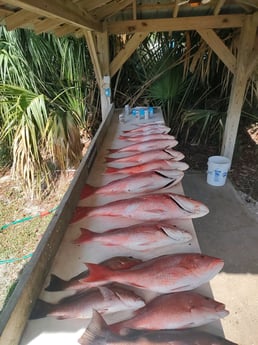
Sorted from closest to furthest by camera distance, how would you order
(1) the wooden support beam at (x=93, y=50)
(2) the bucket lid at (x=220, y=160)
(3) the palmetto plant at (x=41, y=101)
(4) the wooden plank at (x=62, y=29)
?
(4) the wooden plank at (x=62, y=29) → (1) the wooden support beam at (x=93, y=50) → (3) the palmetto plant at (x=41, y=101) → (2) the bucket lid at (x=220, y=160)

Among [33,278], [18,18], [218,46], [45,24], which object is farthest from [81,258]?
[218,46]

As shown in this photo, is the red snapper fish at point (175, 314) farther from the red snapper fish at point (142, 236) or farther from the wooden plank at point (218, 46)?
the wooden plank at point (218, 46)

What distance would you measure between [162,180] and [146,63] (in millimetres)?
3276

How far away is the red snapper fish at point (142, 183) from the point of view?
1.44m

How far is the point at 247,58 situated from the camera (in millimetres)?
2994

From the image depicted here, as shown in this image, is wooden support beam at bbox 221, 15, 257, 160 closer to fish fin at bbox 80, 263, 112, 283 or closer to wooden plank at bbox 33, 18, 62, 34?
wooden plank at bbox 33, 18, 62, 34

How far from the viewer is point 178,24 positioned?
9.90 ft

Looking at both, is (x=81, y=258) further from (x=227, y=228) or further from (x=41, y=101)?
(x=41, y=101)

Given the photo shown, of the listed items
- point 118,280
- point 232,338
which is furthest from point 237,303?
point 118,280

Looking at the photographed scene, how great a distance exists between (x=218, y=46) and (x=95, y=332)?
3221mm

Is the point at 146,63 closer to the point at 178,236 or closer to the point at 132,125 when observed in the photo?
the point at 132,125

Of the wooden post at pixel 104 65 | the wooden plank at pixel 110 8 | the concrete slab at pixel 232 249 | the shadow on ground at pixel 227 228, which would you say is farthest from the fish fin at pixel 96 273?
the wooden plank at pixel 110 8

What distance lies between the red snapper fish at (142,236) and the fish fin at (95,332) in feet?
1.10

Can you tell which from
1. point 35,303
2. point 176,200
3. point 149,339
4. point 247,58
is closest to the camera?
point 149,339
